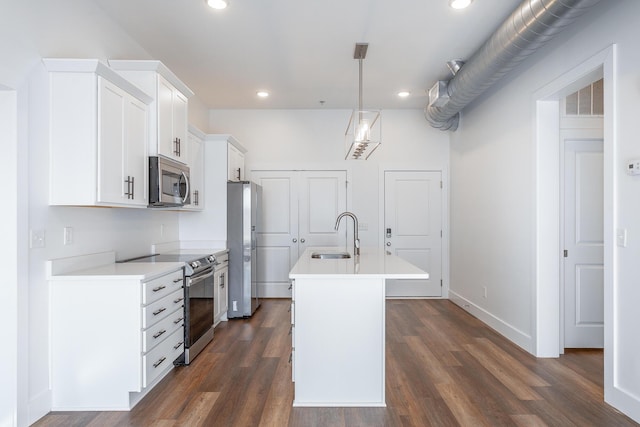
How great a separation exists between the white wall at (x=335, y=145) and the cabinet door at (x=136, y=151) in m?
2.71

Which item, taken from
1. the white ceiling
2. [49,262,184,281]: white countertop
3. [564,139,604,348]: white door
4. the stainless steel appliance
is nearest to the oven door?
the stainless steel appliance

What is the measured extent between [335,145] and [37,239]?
4107 millimetres

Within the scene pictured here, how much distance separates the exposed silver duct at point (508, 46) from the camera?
2318 millimetres

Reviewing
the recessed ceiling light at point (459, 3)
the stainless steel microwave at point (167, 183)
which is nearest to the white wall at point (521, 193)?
the recessed ceiling light at point (459, 3)

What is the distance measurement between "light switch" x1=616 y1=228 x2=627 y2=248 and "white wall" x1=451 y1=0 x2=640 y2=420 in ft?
0.11

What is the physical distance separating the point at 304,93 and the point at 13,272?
3.74 metres

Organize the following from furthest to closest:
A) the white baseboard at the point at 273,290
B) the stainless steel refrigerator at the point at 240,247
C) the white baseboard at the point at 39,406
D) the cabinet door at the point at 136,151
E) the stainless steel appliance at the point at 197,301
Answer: the white baseboard at the point at 273,290, the stainless steel refrigerator at the point at 240,247, the stainless steel appliance at the point at 197,301, the cabinet door at the point at 136,151, the white baseboard at the point at 39,406

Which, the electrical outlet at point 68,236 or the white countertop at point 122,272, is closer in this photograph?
the white countertop at point 122,272

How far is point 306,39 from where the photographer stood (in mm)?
3457

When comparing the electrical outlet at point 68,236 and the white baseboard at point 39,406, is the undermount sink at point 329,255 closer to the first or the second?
the electrical outlet at point 68,236

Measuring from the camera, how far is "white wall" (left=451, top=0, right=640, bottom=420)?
2273 millimetres

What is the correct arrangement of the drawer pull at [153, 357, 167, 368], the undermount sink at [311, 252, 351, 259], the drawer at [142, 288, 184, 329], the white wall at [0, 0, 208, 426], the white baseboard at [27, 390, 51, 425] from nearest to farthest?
the white wall at [0, 0, 208, 426] → the white baseboard at [27, 390, 51, 425] → the drawer at [142, 288, 184, 329] → the drawer pull at [153, 357, 167, 368] → the undermount sink at [311, 252, 351, 259]

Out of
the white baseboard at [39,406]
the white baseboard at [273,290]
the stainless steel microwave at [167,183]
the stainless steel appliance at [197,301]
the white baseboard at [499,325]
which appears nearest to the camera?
the white baseboard at [39,406]

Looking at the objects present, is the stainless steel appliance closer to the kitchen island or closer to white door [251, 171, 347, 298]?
the kitchen island
